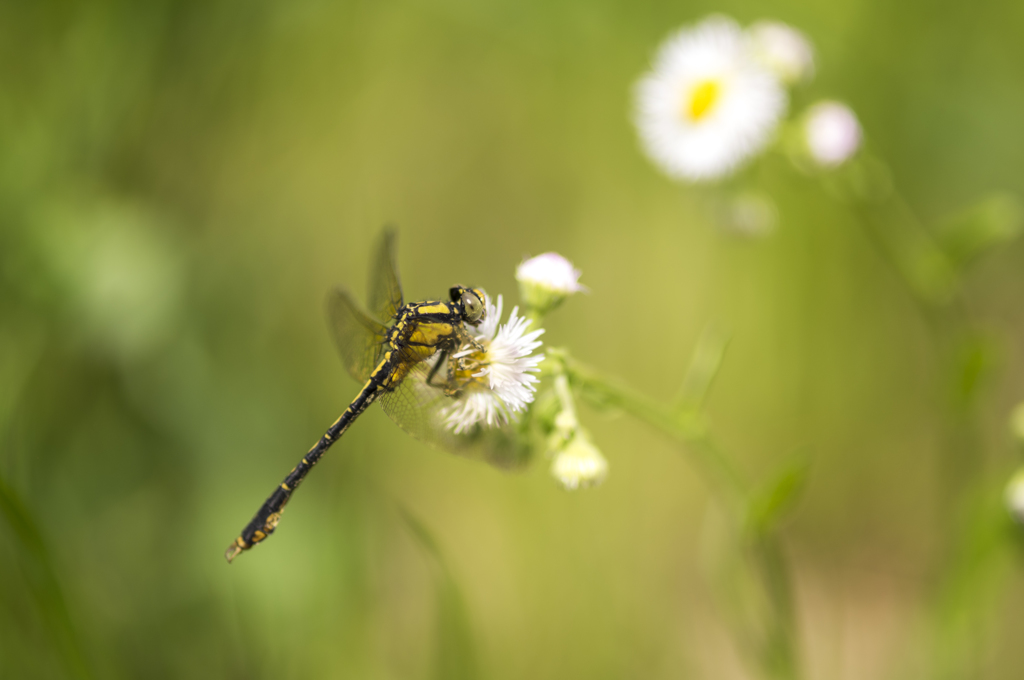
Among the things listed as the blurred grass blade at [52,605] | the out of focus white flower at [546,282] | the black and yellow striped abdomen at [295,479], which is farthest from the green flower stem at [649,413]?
the blurred grass blade at [52,605]

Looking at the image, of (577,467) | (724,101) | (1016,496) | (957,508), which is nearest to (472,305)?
(577,467)

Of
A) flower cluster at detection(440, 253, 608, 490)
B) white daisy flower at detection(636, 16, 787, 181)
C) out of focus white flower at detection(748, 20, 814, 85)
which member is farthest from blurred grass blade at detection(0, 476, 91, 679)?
out of focus white flower at detection(748, 20, 814, 85)

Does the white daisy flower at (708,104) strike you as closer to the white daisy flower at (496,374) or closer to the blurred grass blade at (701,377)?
the blurred grass blade at (701,377)

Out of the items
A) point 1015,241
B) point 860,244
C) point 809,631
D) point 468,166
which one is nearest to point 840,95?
point 860,244

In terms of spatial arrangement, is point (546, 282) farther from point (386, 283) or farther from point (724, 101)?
point (724, 101)

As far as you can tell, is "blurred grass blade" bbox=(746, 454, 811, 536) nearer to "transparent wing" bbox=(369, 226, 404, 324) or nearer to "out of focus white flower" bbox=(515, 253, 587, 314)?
"out of focus white flower" bbox=(515, 253, 587, 314)

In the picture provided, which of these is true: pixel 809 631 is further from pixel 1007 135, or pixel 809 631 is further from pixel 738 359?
pixel 1007 135
